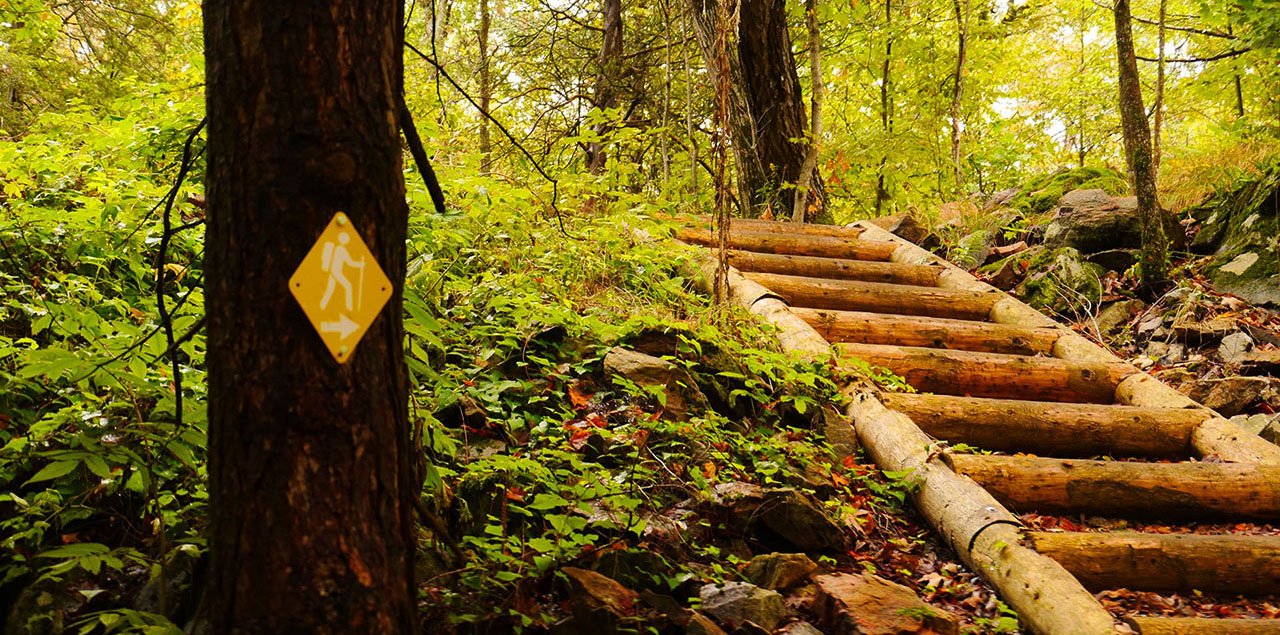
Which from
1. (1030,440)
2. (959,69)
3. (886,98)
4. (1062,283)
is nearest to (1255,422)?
(1030,440)

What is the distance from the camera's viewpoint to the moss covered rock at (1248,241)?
5.87m

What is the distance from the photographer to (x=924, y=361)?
193 inches

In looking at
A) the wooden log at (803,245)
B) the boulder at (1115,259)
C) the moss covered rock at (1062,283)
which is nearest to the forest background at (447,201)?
the wooden log at (803,245)

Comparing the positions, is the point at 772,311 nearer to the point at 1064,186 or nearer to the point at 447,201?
the point at 447,201

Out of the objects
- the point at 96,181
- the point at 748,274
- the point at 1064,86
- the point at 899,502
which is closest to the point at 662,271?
the point at 748,274

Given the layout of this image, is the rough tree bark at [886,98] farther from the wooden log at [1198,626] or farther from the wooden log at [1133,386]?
the wooden log at [1198,626]

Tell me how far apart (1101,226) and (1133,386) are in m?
2.73

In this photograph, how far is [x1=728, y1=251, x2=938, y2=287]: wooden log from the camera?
6.54 metres

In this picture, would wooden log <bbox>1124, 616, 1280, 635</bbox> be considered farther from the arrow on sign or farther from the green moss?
the green moss

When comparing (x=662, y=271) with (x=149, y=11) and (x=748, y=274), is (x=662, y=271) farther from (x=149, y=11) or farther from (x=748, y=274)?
(x=149, y=11)

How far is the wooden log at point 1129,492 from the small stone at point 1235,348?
5.82 ft

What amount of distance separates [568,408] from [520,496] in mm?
830

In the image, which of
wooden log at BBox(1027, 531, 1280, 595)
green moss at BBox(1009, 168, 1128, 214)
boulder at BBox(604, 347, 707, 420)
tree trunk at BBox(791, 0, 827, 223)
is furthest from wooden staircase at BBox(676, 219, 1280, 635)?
green moss at BBox(1009, 168, 1128, 214)

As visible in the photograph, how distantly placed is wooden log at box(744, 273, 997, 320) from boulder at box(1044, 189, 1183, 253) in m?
1.73
